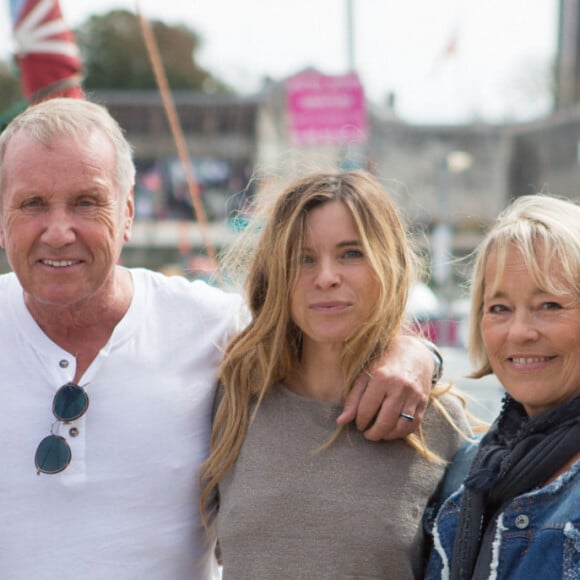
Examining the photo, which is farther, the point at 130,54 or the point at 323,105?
the point at 130,54

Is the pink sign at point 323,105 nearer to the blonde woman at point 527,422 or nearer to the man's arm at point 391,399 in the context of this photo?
the man's arm at point 391,399

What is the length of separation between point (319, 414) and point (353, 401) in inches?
4.4

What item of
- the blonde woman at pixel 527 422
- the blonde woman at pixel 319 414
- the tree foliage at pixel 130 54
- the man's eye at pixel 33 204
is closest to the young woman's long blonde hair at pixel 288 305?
the blonde woman at pixel 319 414

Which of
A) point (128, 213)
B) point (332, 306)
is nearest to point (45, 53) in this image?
point (128, 213)

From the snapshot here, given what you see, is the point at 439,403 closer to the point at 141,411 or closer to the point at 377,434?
the point at 377,434

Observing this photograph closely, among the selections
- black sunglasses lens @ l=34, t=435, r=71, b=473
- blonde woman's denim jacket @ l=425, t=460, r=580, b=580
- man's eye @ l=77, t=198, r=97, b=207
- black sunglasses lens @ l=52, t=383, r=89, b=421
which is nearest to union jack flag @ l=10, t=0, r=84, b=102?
man's eye @ l=77, t=198, r=97, b=207

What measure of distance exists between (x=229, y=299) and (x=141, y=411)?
55cm

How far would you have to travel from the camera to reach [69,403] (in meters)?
2.46

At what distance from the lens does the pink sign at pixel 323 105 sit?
10656 mm

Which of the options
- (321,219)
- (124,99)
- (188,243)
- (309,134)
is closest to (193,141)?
(124,99)

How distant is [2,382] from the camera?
2498 mm

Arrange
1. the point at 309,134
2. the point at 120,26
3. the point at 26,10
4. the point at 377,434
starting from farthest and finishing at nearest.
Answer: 1. the point at 120,26
2. the point at 309,134
3. the point at 26,10
4. the point at 377,434

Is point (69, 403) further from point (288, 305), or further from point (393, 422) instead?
point (393, 422)

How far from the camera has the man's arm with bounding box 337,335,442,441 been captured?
2.45 meters
